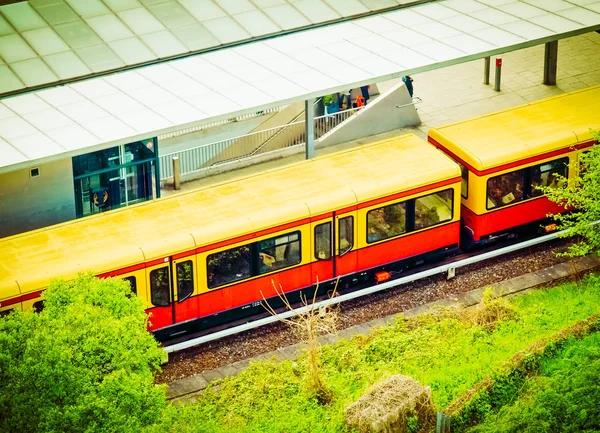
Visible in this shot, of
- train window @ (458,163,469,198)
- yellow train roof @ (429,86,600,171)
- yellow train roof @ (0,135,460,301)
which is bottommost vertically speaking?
train window @ (458,163,469,198)

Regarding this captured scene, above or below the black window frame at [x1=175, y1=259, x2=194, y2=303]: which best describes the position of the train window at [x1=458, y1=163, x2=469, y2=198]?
above

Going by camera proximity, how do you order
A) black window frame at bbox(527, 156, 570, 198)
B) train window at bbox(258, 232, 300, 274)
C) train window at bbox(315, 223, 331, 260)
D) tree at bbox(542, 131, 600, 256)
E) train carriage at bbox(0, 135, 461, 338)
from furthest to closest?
black window frame at bbox(527, 156, 570, 198) → train window at bbox(315, 223, 331, 260) → tree at bbox(542, 131, 600, 256) → train window at bbox(258, 232, 300, 274) → train carriage at bbox(0, 135, 461, 338)

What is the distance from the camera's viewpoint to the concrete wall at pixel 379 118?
38375 millimetres

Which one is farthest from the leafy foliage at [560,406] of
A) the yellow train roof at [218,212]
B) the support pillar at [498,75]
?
the support pillar at [498,75]

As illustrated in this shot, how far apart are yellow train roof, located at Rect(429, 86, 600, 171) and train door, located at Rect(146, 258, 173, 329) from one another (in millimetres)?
8768

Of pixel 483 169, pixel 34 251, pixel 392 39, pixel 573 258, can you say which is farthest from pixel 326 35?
pixel 34 251

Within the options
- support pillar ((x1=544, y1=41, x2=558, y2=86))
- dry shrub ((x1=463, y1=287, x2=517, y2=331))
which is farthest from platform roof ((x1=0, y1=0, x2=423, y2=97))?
dry shrub ((x1=463, y1=287, x2=517, y2=331))

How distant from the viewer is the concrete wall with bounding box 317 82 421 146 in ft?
126

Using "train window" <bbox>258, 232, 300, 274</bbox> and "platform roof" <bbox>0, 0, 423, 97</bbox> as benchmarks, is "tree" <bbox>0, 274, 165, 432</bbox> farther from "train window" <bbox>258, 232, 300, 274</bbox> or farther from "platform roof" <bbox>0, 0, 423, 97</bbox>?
"platform roof" <bbox>0, 0, 423, 97</bbox>

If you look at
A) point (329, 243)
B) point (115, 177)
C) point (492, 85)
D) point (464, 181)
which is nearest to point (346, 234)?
point (329, 243)

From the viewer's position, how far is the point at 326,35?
3697 centimetres

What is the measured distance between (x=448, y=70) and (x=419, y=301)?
548 inches

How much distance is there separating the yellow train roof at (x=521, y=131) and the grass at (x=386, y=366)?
12.7 feet

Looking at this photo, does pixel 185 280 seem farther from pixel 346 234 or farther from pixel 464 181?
pixel 464 181
